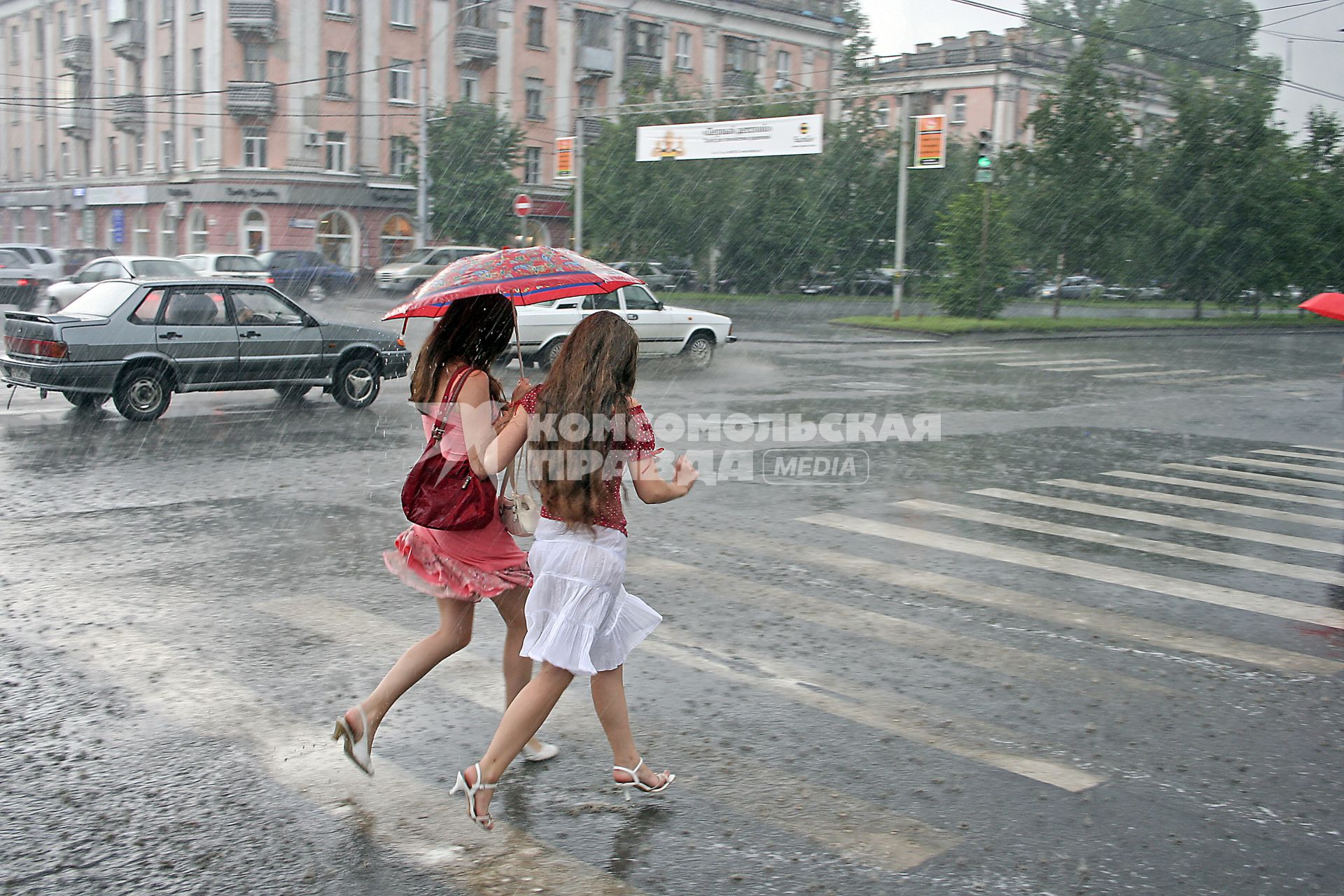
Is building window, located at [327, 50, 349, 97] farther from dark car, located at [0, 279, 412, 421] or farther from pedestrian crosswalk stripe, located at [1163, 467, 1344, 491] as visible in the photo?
pedestrian crosswalk stripe, located at [1163, 467, 1344, 491]

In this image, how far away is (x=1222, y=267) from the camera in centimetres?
4409

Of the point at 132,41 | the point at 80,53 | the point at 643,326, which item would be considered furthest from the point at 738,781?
the point at 80,53

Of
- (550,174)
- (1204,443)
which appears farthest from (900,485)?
(550,174)

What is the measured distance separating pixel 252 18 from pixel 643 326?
30565 mm

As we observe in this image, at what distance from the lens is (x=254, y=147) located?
46781 millimetres

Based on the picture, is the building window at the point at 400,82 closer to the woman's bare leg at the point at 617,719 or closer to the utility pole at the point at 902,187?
the utility pole at the point at 902,187

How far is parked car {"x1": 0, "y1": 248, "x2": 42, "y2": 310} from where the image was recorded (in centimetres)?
3117

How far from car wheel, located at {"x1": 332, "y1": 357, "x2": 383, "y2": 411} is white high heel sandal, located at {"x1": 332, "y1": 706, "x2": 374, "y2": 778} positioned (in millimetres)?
10988

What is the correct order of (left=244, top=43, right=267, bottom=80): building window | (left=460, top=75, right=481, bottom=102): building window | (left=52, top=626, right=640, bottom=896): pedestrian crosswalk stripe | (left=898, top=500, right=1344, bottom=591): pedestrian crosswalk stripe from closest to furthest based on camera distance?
(left=52, top=626, right=640, bottom=896): pedestrian crosswalk stripe
(left=898, top=500, right=1344, bottom=591): pedestrian crosswalk stripe
(left=244, top=43, right=267, bottom=80): building window
(left=460, top=75, right=481, bottom=102): building window

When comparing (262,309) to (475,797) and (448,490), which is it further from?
(475,797)

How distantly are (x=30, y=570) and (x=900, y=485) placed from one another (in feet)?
21.2

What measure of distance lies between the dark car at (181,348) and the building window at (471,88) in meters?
39.3

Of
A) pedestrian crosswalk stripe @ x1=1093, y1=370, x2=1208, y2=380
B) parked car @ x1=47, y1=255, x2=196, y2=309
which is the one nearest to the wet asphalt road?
pedestrian crosswalk stripe @ x1=1093, y1=370, x2=1208, y2=380

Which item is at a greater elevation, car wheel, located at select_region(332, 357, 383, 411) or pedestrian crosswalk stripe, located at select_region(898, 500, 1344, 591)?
car wheel, located at select_region(332, 357, 383, 411)
